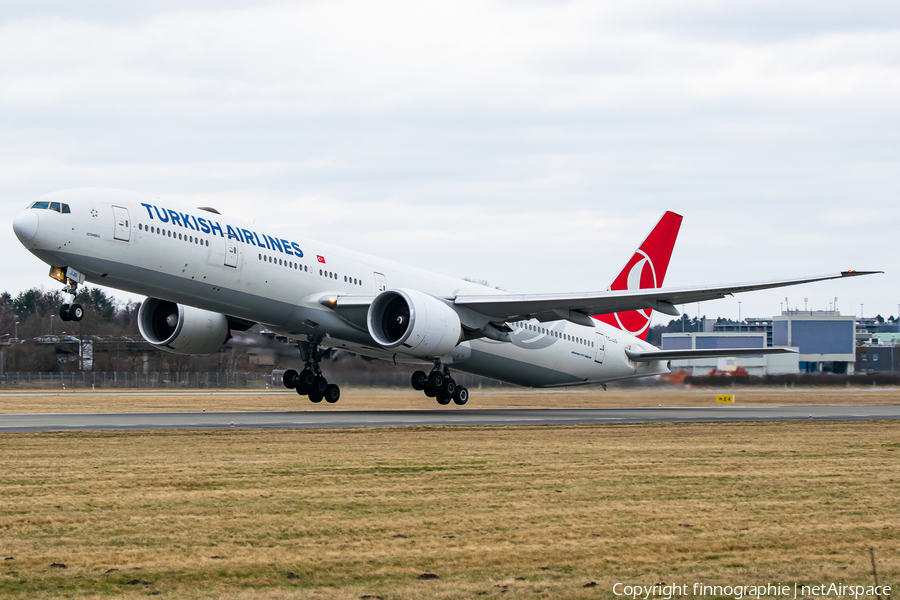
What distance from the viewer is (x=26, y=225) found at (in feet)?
73.9

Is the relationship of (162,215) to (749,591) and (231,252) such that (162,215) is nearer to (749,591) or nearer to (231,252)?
(231,252)

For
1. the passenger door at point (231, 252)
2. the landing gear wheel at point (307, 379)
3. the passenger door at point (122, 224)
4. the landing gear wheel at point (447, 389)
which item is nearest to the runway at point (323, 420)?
the landing gear wheel at point (447, 389)

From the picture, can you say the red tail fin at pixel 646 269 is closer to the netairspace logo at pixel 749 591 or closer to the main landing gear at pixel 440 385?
the main landing gear at pixel 440 385

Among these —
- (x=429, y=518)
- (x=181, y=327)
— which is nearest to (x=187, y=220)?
(x=181, y=327)

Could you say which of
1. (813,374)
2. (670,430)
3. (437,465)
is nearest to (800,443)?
(670,430)

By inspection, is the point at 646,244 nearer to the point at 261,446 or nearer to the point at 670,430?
the point at 670,430

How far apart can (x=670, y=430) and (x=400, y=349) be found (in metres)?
9.19

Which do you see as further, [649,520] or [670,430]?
[670,430]

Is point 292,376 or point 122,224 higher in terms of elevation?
point 122,224

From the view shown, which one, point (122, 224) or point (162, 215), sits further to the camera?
point (162, 215)

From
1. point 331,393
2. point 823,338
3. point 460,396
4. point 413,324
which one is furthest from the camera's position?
point 823,338

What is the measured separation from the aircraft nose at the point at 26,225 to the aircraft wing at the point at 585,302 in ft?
41.3

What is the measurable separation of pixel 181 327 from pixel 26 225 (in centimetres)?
837

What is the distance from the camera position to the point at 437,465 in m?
13.4
